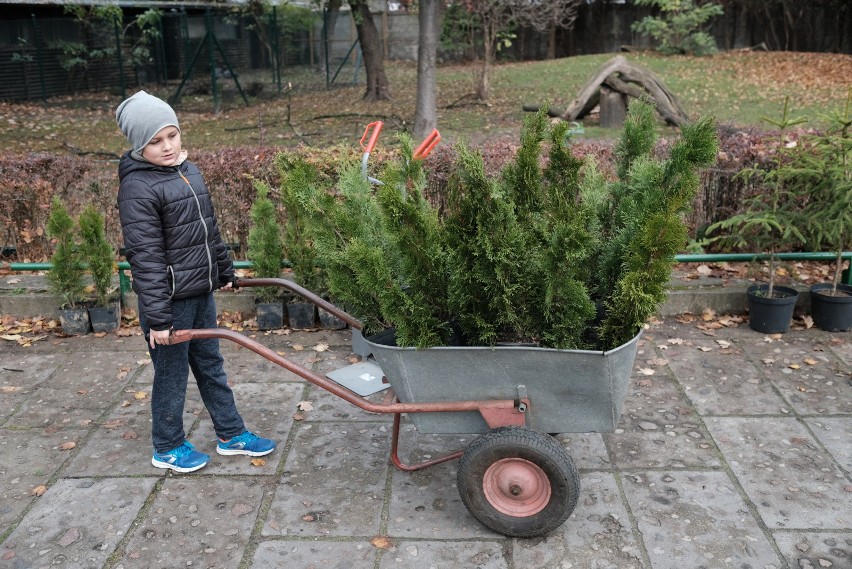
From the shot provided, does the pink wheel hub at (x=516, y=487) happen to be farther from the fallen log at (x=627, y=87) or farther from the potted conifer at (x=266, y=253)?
the fallen log at (x=627, y=87)

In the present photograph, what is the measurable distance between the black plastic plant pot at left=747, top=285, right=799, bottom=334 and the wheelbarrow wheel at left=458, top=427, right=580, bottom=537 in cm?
271

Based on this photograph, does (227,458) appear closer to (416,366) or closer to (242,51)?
(416,366)

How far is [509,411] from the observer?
3.18 m

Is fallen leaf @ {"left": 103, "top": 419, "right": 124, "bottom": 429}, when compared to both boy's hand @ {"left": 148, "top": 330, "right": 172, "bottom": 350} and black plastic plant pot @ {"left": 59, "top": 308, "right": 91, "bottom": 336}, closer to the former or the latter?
boy's hand @ {"left": 148, "top": 330, "right": 172, "bottom": 350}

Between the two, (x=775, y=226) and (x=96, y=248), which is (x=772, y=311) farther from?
(x=96, y=248)

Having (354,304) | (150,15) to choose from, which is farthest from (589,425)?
(150,15)

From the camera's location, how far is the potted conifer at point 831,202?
16.9 feet

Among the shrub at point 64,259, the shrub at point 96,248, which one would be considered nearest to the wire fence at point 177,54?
the shrub at point 64,259

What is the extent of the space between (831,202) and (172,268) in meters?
4.21

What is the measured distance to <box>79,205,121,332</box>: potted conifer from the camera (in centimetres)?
523

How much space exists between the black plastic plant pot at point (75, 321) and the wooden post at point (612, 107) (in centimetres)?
969

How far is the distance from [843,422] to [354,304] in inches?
107

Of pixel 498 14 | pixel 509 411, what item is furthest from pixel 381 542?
pixel 498 14

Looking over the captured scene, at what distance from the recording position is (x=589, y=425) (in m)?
3.22
